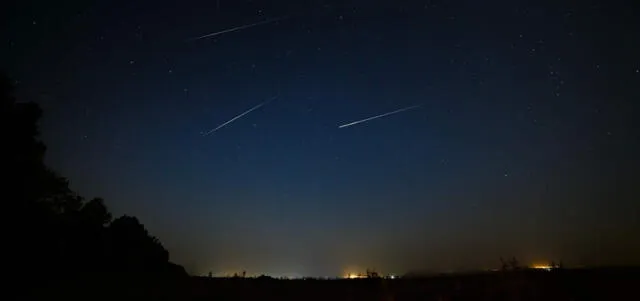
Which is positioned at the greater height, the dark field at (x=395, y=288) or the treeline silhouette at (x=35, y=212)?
the treeline silhouette at (x=35, y=212)

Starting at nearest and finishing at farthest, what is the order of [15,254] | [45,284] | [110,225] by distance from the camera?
[45,284]
[15,254]
[110,225]

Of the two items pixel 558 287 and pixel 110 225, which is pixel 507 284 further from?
pixel 110 225

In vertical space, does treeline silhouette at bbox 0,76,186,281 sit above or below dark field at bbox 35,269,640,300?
above

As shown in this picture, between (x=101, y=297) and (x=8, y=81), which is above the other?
(x=8, y=81)

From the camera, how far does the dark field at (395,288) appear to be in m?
10.9

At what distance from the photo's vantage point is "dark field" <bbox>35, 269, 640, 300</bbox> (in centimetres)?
1088

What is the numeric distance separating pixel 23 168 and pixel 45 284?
513 centimetres

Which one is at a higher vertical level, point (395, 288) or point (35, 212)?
point (35, 212)

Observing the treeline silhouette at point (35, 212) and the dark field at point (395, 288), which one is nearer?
the dark field at point (395, 288)

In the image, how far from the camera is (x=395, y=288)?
13.6 metres

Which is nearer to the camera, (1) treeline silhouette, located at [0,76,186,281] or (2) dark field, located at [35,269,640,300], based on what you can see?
(2) dark field, located at [35,269,640,300]

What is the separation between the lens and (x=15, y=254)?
57.7ft

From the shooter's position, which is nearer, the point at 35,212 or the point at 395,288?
the point at 395,288

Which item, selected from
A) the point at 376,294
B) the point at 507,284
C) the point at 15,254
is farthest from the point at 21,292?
the point at 507,284
